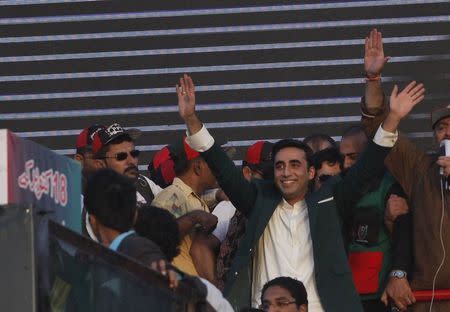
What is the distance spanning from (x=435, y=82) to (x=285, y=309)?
4748 mm

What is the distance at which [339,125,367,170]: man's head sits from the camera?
8.55m

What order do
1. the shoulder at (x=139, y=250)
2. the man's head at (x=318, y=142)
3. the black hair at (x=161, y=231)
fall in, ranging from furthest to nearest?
the man's head at (x=318, y=142) → the black hair at (x=161, y=231) → the shoulder at (x=139, y=250)

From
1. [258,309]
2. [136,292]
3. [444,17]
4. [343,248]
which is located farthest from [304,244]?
[444,17]

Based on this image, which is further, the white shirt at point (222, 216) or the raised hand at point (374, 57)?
the white shirt at point (222, 216)

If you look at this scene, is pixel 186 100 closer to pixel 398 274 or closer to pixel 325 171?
pixel 325 171

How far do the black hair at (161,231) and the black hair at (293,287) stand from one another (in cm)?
162

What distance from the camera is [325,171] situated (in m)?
8.50

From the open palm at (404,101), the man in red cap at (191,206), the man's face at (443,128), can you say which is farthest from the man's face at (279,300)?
the man's face at (443,128)

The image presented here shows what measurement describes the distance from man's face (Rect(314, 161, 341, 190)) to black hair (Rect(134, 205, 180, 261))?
2.81m

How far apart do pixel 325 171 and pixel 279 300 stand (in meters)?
1.42

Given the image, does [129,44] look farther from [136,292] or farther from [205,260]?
[136,292]

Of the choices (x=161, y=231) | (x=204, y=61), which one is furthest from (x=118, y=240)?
(x=204, y=61)

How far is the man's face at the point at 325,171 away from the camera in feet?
27.8

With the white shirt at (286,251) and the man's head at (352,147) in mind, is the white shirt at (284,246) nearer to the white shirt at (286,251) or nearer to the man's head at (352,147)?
the white shirt at (286,251)
